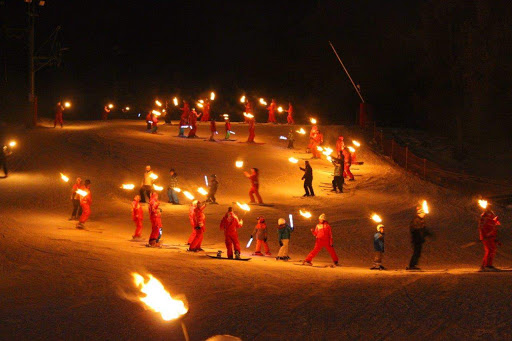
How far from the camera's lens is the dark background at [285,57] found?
47.9 meters

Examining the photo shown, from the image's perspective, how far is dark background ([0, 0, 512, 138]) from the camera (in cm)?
4794

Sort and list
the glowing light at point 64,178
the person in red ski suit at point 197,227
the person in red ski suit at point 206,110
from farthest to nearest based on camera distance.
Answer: the person in red ski suit at point 206,110, the glowing light at point 64,178, the person in red ski suit at point 197,227

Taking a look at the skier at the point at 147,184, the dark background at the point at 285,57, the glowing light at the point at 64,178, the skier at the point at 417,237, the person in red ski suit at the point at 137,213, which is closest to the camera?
the skier at the point at 417,237

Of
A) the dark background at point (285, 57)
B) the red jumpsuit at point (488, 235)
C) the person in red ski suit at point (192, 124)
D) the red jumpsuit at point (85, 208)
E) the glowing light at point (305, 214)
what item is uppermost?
the dark background at point (285, 57)

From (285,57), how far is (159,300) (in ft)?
176

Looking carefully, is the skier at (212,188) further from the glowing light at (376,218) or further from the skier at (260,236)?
the skier at (260,236)

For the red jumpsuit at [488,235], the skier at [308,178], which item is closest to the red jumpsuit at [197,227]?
the red jumpsuit at [488,235]

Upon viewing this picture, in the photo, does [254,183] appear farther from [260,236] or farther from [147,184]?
[260,236]

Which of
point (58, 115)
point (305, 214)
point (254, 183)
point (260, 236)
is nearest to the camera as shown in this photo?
point (260, 236)

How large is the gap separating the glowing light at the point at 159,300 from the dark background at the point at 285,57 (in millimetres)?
30523

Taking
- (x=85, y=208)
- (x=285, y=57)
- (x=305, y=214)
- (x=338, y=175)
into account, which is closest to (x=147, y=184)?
(x=85, y=208)

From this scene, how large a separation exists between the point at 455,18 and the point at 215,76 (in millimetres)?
23939

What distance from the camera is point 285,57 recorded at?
62250 mm

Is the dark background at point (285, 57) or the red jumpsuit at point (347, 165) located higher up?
the dark background at point (285, 57)
